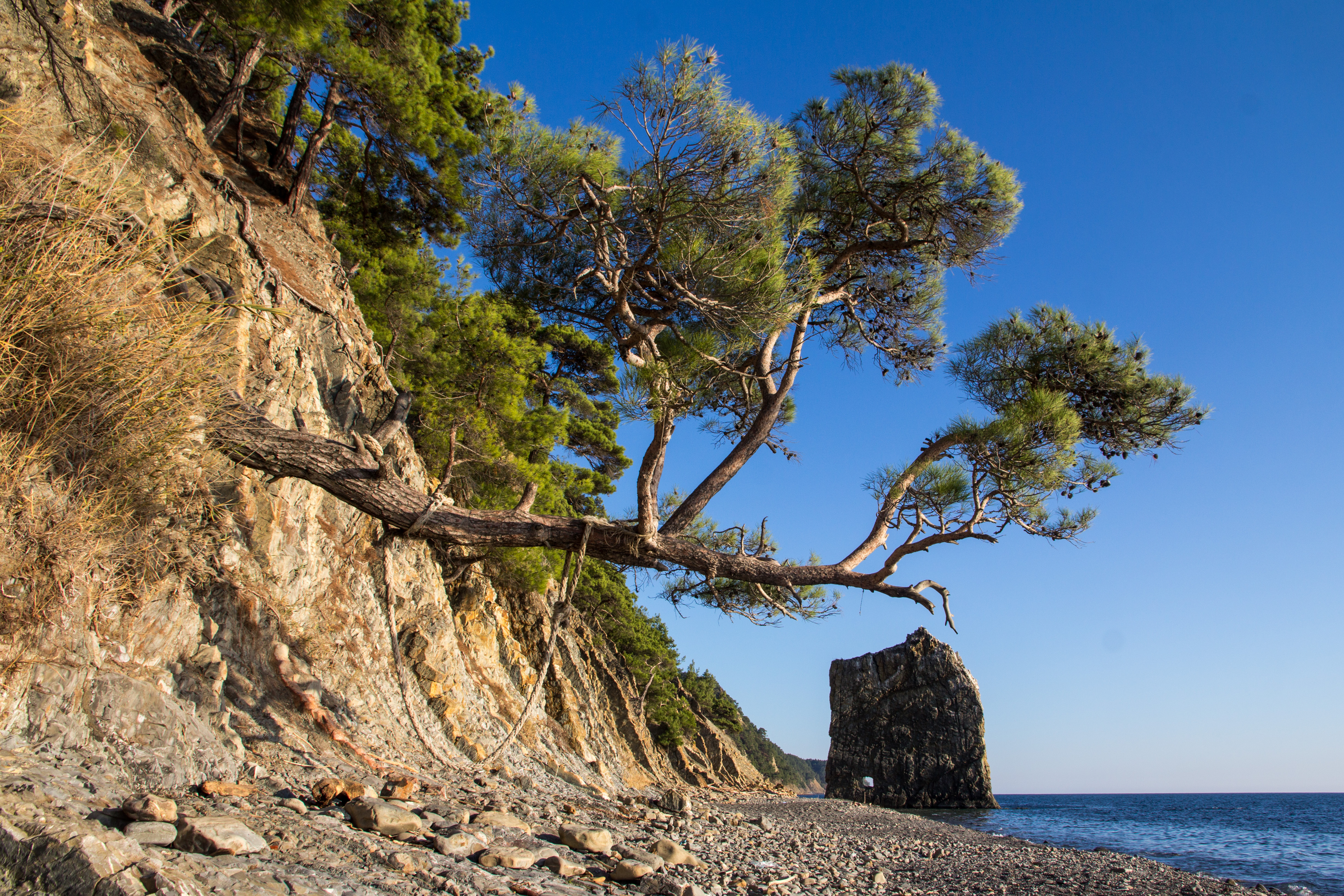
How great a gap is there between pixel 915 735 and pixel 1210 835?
1489 cm

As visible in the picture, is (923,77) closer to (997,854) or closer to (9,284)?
(9,284)

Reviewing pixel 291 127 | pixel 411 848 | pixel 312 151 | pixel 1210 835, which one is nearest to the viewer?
pixel 411 848

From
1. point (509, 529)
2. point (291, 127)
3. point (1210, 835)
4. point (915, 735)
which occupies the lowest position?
point (1210, 835)

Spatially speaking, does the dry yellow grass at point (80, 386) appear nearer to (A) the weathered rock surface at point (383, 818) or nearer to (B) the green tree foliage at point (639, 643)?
(A) the weathered rock surface at point (383, 818)

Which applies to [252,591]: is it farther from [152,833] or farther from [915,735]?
[915,735]

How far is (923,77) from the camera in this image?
18.5 feet

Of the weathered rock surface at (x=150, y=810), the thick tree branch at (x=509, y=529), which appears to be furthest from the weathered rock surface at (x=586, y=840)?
the weathered rock surface at (x=150, y=810)

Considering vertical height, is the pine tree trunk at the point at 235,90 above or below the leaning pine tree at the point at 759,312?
above

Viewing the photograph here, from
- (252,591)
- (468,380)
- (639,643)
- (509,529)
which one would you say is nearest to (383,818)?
(509,529)

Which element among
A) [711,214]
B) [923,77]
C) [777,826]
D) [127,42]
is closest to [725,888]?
[711,214]

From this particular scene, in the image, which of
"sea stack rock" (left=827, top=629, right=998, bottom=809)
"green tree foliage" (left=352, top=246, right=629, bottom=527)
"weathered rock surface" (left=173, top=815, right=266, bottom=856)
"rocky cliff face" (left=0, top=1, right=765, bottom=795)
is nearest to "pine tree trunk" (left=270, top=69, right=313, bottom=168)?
"rocky cliff face" (left=0, top=1, right=765, bottom=795)

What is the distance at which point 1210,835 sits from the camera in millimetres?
19125

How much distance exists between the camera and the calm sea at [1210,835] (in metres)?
10.8

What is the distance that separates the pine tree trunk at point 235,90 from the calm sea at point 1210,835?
15.7 m
